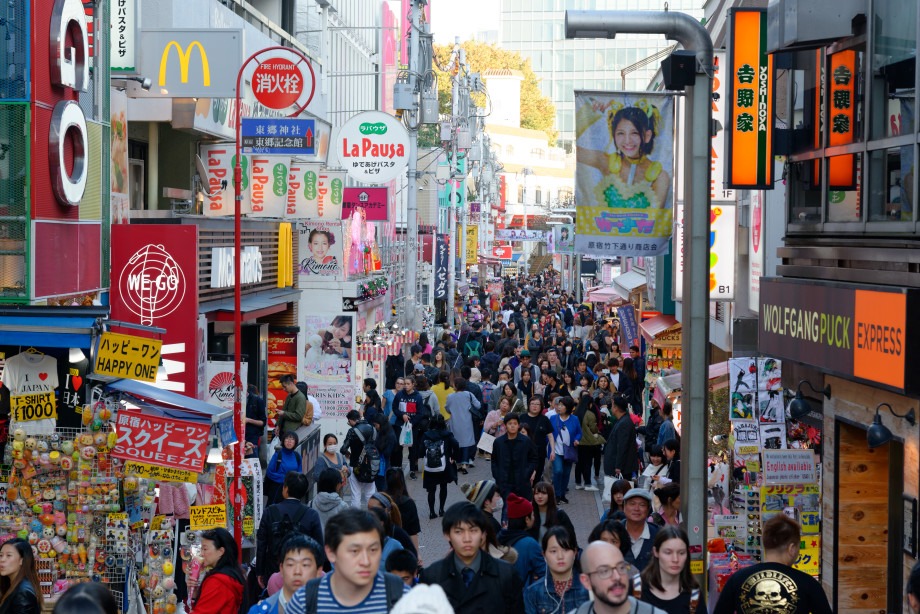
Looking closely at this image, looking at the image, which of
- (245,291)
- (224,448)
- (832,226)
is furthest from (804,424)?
(245,291)

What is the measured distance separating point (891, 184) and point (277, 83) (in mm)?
9328

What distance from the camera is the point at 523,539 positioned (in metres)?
8.08

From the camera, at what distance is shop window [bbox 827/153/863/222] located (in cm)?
981

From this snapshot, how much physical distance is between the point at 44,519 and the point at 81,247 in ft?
11.5

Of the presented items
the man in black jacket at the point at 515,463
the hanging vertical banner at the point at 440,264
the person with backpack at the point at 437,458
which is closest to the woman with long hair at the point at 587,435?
the person with backpack at the point at 437,458

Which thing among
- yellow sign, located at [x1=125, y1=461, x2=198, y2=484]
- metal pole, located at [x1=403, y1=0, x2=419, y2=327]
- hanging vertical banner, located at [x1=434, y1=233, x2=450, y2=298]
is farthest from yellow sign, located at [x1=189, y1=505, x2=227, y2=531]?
hanging vertical banner, located at [x1=434, y1=233, x2=450, y2=298]

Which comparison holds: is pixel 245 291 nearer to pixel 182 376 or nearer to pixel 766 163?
pixel 182 376

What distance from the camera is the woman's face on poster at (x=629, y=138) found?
9.52m

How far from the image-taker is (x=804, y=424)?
12.1 m

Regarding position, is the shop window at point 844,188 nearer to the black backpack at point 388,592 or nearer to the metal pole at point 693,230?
the metal pole at point 693,230

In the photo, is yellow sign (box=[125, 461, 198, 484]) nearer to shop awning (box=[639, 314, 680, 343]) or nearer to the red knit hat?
the red knit hat

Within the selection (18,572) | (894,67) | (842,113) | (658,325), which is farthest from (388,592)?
(658,325)

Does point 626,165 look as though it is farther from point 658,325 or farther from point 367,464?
point 658,325

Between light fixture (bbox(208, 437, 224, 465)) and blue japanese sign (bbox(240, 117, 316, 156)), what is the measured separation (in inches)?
175
